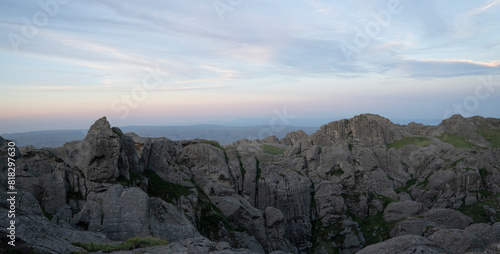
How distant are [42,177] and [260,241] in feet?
117

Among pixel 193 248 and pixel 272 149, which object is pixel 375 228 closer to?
pixel 193 248

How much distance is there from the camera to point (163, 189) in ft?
162

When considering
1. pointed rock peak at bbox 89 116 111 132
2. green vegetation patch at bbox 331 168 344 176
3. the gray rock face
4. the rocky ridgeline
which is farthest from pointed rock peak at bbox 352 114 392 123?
the gray rock face

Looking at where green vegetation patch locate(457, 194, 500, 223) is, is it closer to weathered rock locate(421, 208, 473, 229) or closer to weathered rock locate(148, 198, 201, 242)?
weathered rock locate(421, 208, 473, 229)

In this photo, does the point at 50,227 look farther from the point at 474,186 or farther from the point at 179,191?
the point at 474,186

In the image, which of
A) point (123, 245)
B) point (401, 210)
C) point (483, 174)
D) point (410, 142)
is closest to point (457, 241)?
point (123, 245)

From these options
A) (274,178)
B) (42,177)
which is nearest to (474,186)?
(274,178)

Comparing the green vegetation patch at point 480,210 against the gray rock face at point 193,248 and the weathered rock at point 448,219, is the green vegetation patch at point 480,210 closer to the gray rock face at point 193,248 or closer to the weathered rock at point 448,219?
the weathered rock at point 448,219

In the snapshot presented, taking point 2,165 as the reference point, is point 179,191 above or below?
below

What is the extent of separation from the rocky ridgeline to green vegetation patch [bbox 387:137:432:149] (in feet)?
4.81

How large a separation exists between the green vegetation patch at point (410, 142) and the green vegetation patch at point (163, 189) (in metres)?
153

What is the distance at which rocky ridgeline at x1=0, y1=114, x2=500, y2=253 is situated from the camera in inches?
1352

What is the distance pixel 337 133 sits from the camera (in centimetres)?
18600

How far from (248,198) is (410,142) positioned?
420 ft
